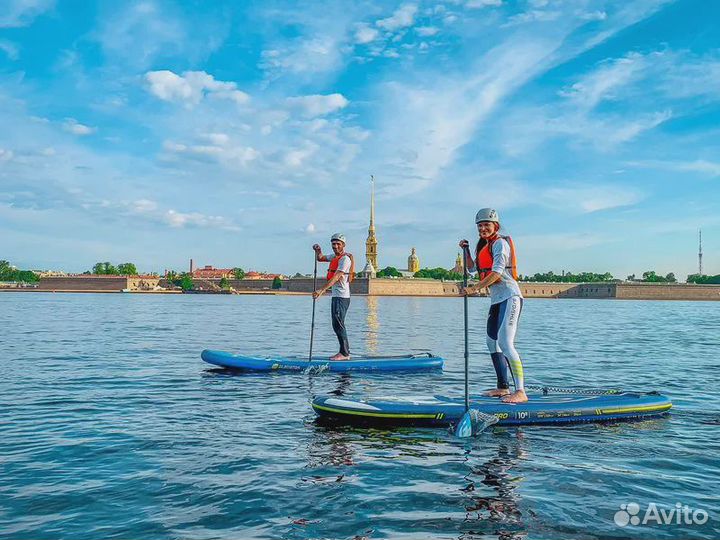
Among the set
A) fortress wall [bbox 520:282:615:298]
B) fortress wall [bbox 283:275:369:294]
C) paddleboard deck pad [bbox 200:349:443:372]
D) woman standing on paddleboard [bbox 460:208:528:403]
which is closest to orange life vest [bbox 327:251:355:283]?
paddleboard deck pad [bbox 200:349:443:372]

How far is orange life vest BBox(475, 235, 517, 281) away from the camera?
1009 cm

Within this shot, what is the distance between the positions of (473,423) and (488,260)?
2617 mm

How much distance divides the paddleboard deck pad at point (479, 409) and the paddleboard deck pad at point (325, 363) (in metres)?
5.32

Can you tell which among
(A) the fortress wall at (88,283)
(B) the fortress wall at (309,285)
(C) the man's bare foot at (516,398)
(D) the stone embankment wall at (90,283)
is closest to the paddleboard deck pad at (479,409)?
(C) the man's bare foot at (516,398)

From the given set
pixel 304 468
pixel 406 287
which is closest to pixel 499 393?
pixel 304 468

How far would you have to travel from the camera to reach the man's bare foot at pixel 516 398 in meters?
9.81

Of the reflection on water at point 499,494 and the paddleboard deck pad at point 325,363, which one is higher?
the paddleboard deck pad at point 325,363

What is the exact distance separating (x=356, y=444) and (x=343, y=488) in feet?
6.03

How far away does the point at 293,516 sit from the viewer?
5.95 meters

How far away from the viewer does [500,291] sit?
10.0 m

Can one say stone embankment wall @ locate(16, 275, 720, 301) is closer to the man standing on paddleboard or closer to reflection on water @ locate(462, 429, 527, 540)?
the man standing on paddleboard

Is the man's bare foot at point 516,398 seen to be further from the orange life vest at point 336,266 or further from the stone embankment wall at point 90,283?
the stone embankment wall at point 90,283

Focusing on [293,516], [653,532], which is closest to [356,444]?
[293,516]

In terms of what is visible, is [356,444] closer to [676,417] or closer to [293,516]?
[293,516]
